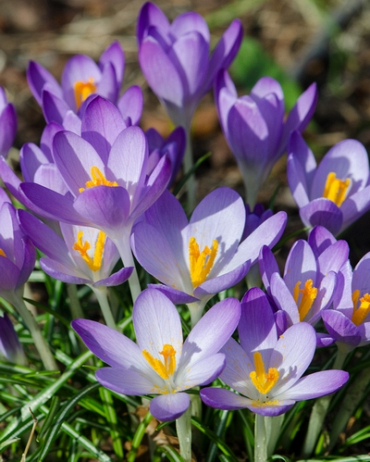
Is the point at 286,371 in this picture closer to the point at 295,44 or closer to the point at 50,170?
the point at 50,170

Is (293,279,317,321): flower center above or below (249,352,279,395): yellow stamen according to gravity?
above

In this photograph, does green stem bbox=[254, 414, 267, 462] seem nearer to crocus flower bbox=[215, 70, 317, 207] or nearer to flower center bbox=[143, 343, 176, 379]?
flower center bbox=[143, 343, 176, 379]

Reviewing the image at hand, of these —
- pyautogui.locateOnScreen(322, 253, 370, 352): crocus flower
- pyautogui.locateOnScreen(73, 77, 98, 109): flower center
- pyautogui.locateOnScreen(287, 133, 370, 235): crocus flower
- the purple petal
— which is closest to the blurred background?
pyautogui.locateOnScreen(287, 133, 370, 235): crocus flower

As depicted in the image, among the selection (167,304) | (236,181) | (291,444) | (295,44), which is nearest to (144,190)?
(167,304)

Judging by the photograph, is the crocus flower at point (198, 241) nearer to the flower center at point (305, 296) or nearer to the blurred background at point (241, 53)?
the flower center at point (305, 296)

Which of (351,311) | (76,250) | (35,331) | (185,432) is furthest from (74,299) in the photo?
(351,311)
